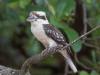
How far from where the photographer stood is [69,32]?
324cm

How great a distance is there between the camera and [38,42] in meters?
4.78

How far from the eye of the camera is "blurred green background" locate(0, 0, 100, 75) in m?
3.62

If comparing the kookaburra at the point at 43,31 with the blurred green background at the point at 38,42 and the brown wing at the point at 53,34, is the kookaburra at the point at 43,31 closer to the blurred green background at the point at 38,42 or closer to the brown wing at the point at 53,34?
the brown wing at the point at 53,34

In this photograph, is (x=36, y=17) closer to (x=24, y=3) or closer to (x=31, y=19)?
(x=31, y=19)

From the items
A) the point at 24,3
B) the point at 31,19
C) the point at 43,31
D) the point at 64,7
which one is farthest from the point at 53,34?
the point at 24,3

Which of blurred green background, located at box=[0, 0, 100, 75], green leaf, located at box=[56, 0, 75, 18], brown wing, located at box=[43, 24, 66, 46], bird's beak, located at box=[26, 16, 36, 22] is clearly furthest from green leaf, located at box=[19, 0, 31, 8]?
bird's beak, located at box=[26, 16, 36, 22]

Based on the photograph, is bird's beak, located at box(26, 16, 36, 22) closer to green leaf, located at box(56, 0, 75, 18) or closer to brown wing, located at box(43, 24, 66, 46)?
brown wing, located at box(43, 24, 66, 46)

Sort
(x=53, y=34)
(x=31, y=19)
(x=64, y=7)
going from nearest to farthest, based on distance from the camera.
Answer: (x=31, y=19) → (x=53, y=34) → (x=64, y=7)

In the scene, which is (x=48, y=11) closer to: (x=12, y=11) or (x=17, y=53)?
(x=12, y=11)

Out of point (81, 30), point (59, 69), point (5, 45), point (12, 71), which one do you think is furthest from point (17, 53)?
point (12, 71)

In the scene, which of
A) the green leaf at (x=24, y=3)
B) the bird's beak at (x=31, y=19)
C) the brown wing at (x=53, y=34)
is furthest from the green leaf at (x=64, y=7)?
the bird's beak at (x=31, y=19)

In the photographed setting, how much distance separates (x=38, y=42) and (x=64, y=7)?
59.9 inches

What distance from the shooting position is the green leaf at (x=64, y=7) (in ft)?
Result: 10.8

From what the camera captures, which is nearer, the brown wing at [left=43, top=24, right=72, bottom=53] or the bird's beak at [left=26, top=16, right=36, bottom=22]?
the bird's beak at [left=26, top=16, right=36, bottom=22]
